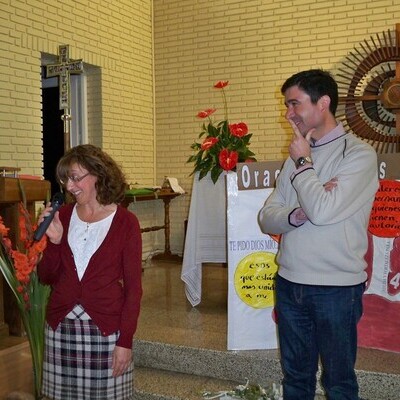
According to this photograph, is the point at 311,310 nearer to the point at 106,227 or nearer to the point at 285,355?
the point at 285,355

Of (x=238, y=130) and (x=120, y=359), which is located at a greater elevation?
(x=238, y=130)

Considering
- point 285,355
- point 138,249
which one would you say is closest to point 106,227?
point 138,249

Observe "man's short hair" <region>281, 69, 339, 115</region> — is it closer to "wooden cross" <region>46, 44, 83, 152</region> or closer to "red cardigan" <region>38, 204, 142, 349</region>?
"red cardigan" <region>38, 204, 142, 349</region>

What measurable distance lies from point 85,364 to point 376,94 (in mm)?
4583

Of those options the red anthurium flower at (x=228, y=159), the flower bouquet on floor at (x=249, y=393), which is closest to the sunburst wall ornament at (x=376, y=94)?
the red anthurium flower at (x=228, y=159)

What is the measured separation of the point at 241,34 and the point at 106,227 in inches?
190

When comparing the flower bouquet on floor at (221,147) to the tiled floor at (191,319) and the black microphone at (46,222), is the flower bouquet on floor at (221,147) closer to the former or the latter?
the tiled floor at (191,319)

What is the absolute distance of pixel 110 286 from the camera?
1.85m

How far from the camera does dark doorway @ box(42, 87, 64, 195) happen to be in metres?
5.61

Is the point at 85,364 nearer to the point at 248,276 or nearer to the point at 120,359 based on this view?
the point at 120,359

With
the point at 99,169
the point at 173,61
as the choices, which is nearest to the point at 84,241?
the point at 99,169

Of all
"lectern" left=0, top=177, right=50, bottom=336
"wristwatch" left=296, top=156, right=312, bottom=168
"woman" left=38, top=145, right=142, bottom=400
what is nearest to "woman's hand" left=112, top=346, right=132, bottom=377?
"woman" left=38, top=145, right=142, bottom=400

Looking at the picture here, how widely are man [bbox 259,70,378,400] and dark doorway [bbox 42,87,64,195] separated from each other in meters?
4.26

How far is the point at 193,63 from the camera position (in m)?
6.41
